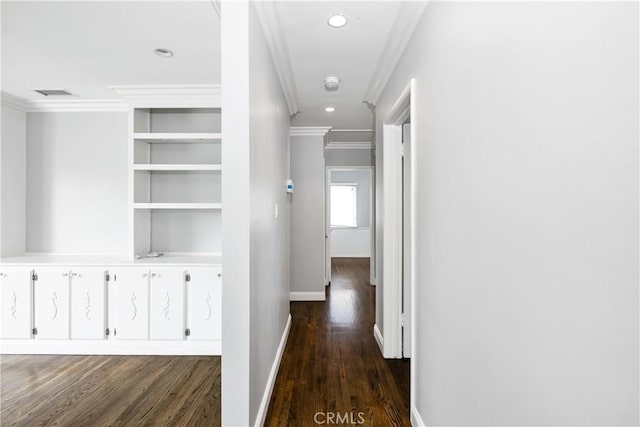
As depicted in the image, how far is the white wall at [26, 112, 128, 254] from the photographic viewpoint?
3.69 m

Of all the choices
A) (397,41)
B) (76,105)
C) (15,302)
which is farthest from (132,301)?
(397,41)

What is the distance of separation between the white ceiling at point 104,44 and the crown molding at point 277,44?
354 mm

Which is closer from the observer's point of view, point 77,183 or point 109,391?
point 109,391

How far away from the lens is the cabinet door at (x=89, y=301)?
10.2 feet

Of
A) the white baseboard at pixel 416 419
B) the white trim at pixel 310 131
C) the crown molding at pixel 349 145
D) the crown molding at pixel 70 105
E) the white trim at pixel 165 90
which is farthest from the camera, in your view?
the crown molding at pixel 349 145

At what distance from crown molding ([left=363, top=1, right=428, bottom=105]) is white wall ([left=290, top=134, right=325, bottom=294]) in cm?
183

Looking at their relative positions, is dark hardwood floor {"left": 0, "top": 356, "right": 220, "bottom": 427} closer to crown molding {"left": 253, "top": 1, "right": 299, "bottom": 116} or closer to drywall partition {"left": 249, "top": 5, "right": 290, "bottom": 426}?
drywall partition {"left": 249, "top": 5, "right": 290, "bottom": 426}

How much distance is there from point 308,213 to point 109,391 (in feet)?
10.4

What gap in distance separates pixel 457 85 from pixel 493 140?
1.35ft

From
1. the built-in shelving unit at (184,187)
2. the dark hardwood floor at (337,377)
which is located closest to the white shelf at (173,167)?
the built-in shelving unit at (184,187)

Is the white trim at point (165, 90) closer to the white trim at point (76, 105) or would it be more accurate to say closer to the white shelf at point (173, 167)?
the white trim at point (76, 105)

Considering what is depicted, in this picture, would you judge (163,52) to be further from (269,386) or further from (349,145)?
(349,145)

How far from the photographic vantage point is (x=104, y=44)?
8.07ft

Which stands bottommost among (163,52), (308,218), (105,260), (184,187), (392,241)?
(105,260)
